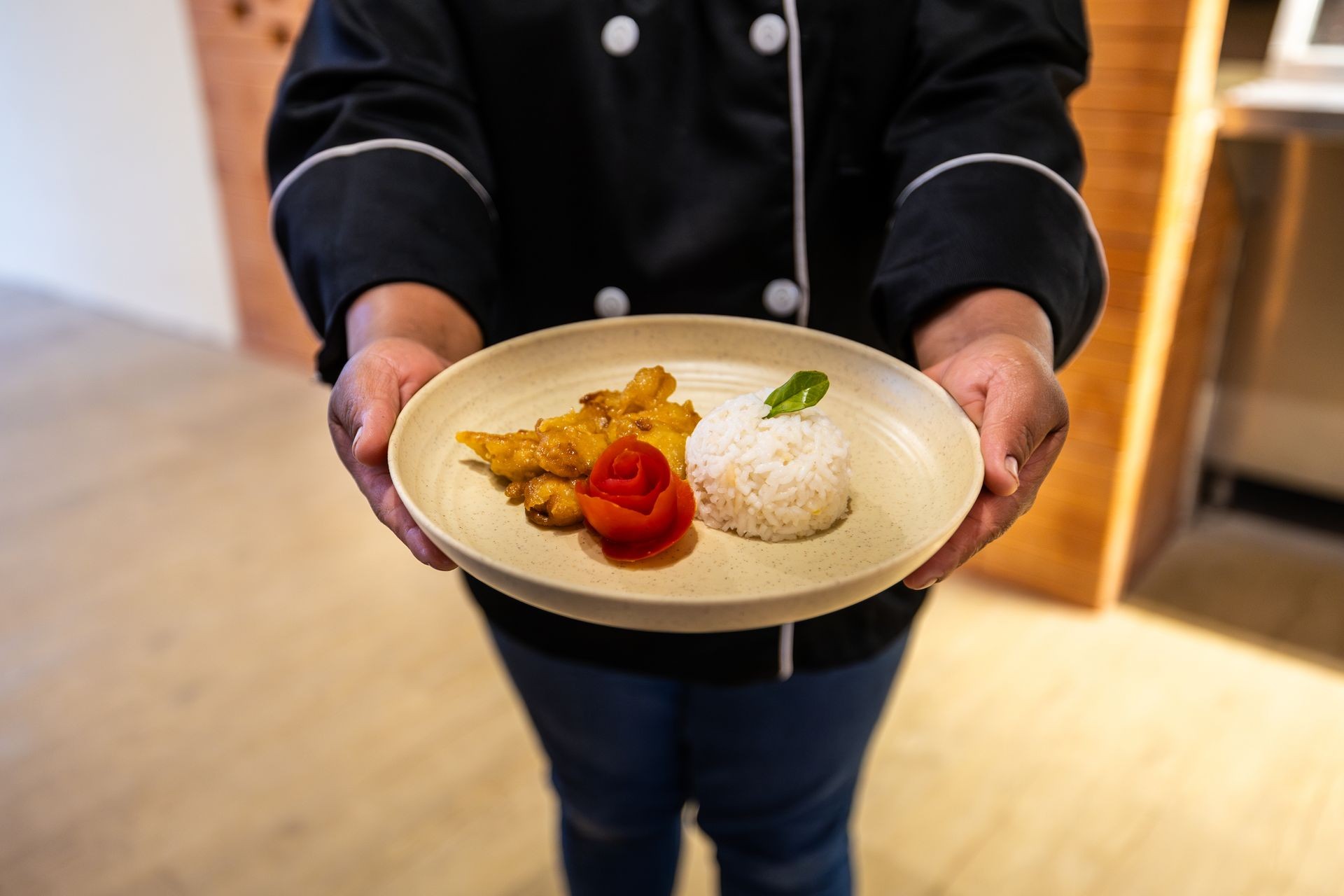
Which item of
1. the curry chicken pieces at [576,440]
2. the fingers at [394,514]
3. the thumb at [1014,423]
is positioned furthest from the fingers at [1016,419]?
the fingers at [394,514]

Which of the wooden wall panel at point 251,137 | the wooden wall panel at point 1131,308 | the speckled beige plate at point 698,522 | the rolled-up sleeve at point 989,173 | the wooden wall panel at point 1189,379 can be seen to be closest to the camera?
the speckled beige plate at point 698,522

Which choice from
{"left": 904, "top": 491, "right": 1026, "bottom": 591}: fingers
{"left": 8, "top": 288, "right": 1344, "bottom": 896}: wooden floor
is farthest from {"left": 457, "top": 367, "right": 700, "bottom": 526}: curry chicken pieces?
{"left": 8, "top": 288, "right": 1344, "bottom": 896}: wooden floor

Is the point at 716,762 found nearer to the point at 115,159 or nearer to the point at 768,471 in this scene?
the point at 768,471

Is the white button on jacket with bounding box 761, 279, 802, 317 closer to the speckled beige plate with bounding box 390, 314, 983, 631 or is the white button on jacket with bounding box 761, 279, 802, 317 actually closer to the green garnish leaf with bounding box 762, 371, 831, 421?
the speckled beige plate with bounding box 390, 314, 983, 631

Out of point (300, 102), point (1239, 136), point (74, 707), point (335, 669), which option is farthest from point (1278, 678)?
point (74, 707)

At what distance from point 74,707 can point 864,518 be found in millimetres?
1815

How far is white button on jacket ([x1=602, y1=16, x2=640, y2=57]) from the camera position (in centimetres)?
99

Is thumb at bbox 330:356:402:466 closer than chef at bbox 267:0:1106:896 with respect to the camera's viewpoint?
Yes

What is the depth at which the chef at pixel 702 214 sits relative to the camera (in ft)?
3.10

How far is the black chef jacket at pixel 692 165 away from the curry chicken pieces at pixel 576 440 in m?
0.17

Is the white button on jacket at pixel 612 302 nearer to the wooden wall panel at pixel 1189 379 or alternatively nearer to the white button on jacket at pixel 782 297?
the white button on jacket at pixel 782 297

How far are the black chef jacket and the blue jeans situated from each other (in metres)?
0.04

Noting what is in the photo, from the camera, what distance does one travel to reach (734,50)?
100cm

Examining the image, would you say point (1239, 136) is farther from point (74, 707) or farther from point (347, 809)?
point (74, 707)
